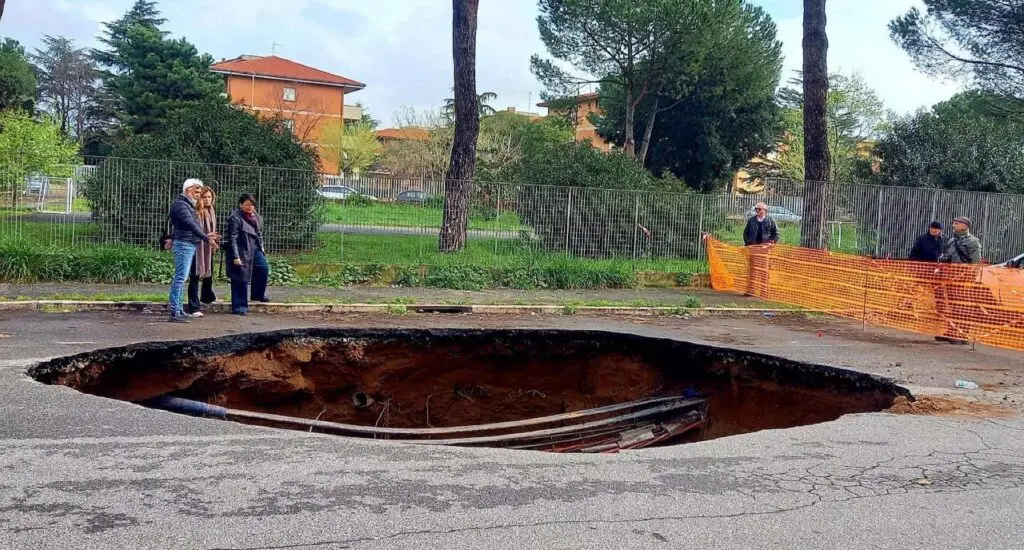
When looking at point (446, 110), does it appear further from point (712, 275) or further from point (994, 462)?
point (994, 462)

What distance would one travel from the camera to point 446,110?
49969 mm

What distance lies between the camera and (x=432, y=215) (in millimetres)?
16016

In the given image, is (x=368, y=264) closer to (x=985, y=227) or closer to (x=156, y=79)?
(x=985, y=227)

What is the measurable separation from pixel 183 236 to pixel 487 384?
164 inches

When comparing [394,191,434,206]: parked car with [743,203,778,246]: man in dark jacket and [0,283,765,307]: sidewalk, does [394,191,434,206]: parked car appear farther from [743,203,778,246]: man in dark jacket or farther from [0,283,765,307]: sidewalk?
[743,203,778,246]: man in dark jacket

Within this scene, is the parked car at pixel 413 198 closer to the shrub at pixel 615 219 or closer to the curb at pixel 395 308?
the shrub at pixel 615 219

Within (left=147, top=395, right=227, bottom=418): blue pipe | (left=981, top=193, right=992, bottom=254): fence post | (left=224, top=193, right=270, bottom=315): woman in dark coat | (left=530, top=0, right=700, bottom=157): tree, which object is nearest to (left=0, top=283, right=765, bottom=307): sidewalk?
(left=224, top=193, right=270, bottom=315): woman in dark coat

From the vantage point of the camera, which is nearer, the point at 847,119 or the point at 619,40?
the point at 619,40

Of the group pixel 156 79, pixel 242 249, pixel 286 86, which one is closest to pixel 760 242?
pixel 242 249

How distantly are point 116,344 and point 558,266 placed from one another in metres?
8.67

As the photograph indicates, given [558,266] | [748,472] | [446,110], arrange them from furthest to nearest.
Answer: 1. [446,110]
2. [558,266]
3. [748,472]

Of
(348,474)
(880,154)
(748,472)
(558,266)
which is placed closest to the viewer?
(348,474)

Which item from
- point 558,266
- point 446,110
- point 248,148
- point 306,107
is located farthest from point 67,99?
point 558,266

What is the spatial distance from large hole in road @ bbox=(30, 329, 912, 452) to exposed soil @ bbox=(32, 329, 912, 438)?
0.01 metres
